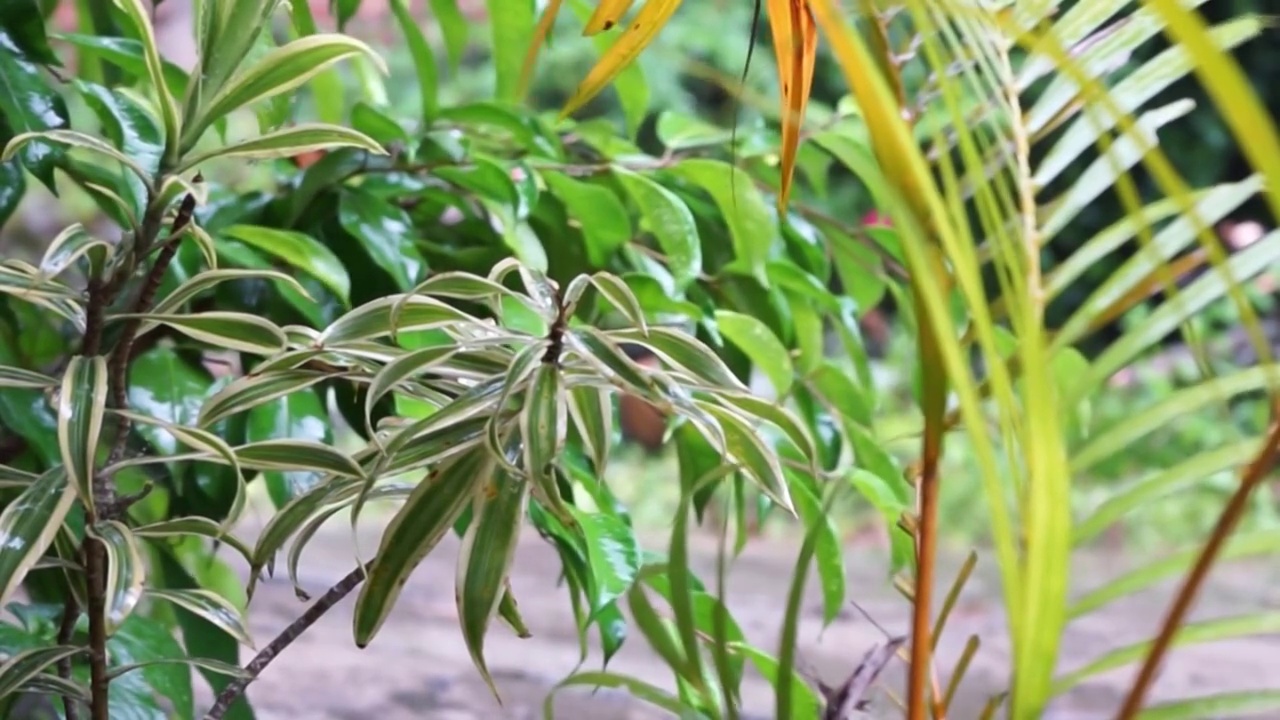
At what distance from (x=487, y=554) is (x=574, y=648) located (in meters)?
1.38

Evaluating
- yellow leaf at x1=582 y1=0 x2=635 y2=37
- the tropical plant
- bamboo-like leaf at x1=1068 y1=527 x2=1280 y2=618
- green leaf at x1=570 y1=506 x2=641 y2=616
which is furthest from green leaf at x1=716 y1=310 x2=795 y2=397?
bamboo-like leaf at x1=1068 y1=527 x2=1280 y2=618

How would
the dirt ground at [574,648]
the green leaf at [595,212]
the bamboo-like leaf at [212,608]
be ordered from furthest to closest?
the dirt ground at [574,648]
the green leaf at [595,212]
the bamboo-like leaf at [212,608]

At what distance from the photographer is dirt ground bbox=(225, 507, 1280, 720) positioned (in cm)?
143

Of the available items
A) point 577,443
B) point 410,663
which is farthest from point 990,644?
point 577,443

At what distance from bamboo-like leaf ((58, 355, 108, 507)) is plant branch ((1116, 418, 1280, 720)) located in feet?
1.36

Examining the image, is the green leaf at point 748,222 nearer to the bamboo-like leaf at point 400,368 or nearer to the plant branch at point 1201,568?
the bamboo-like leaf at point 400,368

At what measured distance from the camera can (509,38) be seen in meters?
0.88

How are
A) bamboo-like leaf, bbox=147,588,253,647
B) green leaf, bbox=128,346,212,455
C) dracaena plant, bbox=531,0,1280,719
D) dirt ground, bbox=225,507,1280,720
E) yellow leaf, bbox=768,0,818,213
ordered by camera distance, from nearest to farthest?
dracaena plant, bbox=531,0,1280,719 < yellow leaf, bbox=768,0,818,213 < bamboo-like leaf, bbox=147,588,253,647 < green leaf, bbox=128,346,212,455 < dirt ground, bbox=225,507,1280,720

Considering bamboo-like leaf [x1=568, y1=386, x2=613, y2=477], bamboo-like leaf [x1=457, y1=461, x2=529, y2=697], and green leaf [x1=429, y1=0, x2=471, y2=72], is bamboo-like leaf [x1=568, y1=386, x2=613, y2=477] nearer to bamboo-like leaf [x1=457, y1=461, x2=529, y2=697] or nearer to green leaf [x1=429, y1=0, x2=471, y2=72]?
bamboo-like leaf [x1=457, y1=461, x2=529, y2=697]

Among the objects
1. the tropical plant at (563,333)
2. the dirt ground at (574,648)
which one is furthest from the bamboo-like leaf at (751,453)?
the dirt ground at (574,648)

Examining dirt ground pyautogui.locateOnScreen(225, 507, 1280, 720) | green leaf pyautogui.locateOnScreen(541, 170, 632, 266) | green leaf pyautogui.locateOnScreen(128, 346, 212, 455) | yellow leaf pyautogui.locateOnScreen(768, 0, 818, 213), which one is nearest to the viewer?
yellow leaf pyautogui.locateOnScreen(768, 0, 818, 213)

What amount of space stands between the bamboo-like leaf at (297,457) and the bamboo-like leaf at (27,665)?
0.12 m

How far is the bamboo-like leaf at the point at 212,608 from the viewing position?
1.94 ft

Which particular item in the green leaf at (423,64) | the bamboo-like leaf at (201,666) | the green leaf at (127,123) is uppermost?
the green leaf at (423,64)
